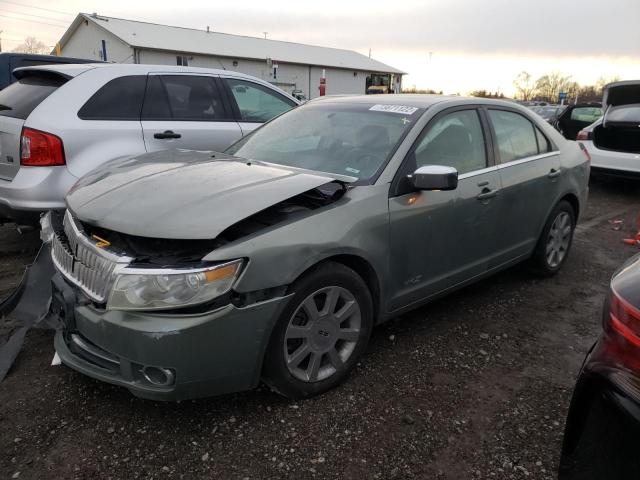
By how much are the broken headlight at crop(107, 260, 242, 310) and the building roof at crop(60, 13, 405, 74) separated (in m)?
32.4

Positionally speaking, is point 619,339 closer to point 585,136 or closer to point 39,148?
point 39,148

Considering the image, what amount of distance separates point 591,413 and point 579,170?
363 cm

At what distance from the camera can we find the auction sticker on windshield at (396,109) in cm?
330

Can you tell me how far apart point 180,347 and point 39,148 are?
2865mm

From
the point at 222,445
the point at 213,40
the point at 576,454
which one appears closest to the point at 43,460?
the point at 222,445

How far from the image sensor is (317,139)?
3424mm

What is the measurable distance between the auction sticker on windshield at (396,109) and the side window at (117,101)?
252cm

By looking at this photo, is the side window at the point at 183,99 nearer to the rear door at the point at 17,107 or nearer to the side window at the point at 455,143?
the rear door at the point at 17,107

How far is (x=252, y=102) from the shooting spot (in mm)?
5777

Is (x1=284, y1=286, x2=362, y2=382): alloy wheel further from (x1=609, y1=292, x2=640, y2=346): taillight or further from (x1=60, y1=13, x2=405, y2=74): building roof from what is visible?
(x1=60, y1=13, x2=405, y2=74): building roof

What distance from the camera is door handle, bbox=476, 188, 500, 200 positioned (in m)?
3.44

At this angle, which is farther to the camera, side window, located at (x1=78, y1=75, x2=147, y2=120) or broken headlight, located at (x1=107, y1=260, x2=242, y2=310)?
side window, located at (x1=78, y1=75, x2=147, y2=120)

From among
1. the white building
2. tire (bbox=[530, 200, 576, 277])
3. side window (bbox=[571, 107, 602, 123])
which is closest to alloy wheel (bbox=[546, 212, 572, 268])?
tire (bbox=[530, 200, 576, 277])

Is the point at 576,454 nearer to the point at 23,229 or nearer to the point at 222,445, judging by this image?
the point at 222,445
